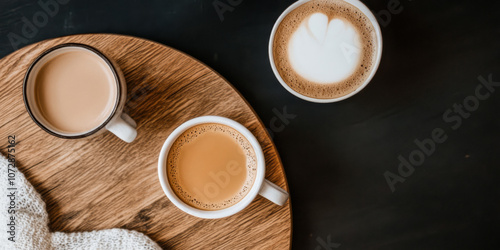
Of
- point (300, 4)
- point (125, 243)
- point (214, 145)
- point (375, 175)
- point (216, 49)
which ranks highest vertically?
point (300, 4)

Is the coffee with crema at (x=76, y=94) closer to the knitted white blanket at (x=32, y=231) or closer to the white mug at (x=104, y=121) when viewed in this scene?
the white mug at (x=104, y=121)

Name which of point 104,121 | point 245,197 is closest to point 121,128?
point 104,121

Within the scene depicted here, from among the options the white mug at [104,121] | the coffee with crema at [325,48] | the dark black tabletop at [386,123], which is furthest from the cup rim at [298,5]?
the white mug at [104,121]

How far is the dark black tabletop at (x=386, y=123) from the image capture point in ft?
3.41

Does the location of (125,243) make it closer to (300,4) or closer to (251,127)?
(251,127)

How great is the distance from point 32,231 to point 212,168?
457 mm

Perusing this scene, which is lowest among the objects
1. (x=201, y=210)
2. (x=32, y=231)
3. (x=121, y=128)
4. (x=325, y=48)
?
(x=32, y=231)

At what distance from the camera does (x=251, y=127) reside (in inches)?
35.0

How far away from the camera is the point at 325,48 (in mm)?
956

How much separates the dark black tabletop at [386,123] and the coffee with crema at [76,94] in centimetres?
24

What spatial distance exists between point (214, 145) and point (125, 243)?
12.7 inches

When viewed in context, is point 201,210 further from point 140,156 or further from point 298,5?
point 298,5

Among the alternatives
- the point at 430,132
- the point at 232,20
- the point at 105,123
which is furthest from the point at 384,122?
the point at 105,123

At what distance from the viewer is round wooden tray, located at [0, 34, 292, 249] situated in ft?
2.95
